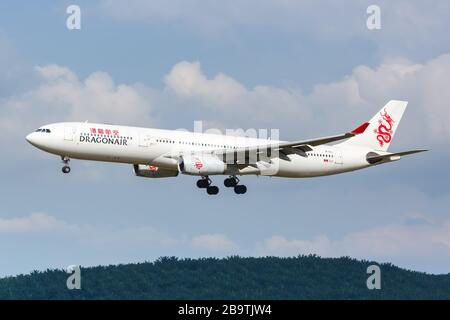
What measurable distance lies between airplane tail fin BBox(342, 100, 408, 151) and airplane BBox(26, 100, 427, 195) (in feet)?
1.08

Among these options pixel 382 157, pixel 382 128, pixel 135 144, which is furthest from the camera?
pixel 382 128

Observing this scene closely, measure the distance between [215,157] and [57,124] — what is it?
11.8 metres

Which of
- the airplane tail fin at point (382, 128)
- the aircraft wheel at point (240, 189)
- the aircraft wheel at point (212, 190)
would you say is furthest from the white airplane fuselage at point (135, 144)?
the airplane tail fin at point (382, 128)

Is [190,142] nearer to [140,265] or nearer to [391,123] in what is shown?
[391,123]

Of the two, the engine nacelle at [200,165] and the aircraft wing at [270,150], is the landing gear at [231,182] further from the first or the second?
the engine nacelle at [200,165]

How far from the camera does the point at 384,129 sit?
80.7 metres

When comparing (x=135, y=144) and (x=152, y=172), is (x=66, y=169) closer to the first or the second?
(x=135, y=144)

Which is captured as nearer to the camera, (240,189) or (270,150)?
(270,150)

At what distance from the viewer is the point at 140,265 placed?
123500 mm

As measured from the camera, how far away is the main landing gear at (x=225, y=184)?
2864 inches

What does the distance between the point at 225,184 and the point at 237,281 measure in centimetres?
3266

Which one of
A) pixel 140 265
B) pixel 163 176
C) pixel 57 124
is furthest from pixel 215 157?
pixel 140 265

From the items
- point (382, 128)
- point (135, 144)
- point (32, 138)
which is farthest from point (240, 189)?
point (32, 138)

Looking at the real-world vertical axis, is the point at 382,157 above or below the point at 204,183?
above
